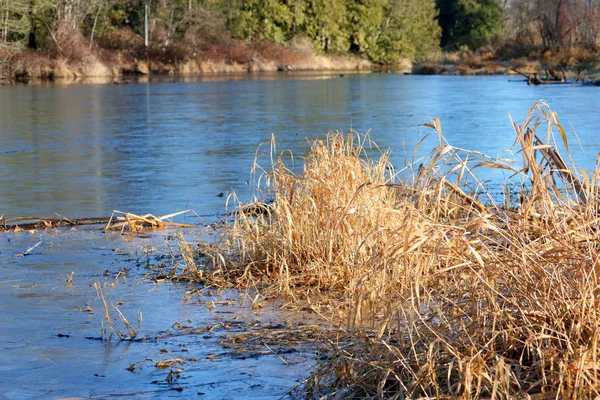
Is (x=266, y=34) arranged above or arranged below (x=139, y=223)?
above

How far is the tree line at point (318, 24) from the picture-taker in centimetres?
4522

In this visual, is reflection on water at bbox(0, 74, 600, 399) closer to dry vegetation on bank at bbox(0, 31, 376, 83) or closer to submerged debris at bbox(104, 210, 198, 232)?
submerged debris at bbox(104, 210, 198, 232)

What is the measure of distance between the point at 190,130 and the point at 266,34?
43335 millimetres

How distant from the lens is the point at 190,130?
702 inches

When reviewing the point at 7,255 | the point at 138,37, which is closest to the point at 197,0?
the point at 138,37

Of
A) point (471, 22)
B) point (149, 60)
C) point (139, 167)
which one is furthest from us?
point (471, 22)

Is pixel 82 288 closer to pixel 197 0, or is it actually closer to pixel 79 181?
pixel 79 181

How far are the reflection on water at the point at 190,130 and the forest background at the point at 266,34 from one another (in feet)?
35.5

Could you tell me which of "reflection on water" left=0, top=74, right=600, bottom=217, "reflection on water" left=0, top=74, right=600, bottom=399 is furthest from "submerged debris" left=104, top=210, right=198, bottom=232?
"reflection on water" left=0, top=74, right=600, bottom=217

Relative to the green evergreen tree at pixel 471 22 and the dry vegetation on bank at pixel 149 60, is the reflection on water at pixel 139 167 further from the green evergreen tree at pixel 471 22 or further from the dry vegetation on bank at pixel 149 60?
the green evergreen tree at pixel 471 22

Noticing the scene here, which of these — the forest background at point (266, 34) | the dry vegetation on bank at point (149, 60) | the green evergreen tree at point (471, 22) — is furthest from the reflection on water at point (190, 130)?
the green evergreen tree at point (471, 22)

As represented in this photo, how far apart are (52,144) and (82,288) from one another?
10.3 metres

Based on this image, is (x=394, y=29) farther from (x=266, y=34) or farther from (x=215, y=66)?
(x=215, y=66)

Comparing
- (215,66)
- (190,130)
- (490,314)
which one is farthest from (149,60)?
(490,314)
